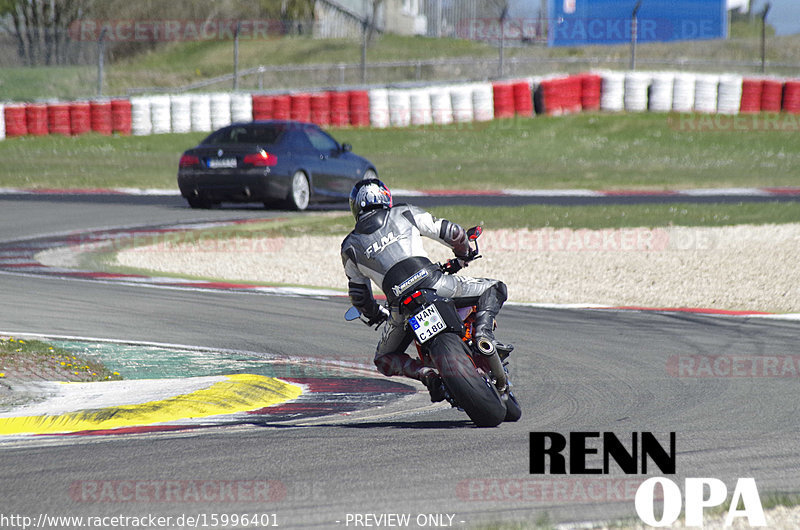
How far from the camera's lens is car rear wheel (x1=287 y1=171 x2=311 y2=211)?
17.0 meters

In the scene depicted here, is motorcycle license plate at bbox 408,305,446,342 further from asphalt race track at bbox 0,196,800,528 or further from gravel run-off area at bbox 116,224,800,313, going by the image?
gravel run-off area at bbox 116,224,800,313

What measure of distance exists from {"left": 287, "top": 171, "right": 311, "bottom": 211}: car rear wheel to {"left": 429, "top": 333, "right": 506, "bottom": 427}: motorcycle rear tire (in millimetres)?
11562

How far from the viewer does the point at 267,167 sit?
1667 centimetres

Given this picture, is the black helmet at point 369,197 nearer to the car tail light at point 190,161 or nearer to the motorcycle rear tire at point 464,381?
the motorcycle rear tire at point 464,381

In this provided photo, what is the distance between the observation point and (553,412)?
6.00 metres

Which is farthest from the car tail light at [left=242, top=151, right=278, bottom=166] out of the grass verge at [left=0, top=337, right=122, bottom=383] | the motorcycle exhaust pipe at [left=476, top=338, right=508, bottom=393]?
the motorcycle exhaust pipe at [left=476, top=338, right=508, bottom=393]

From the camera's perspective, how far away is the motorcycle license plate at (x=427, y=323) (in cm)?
560

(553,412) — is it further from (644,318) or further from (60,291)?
(60,291)

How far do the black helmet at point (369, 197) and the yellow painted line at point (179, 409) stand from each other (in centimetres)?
120

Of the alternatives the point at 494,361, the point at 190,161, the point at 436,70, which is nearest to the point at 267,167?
the point at 190,161

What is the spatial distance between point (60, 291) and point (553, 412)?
5.95 meters

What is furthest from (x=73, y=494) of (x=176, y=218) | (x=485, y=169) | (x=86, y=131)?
(x=86, y=131)

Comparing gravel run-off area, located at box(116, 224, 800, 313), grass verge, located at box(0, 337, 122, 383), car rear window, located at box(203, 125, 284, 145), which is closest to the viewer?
grass verge, located at box(0, 337, 122, 383)

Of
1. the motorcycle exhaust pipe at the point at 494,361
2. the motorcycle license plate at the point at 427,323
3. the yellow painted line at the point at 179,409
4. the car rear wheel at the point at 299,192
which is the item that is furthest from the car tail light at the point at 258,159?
the motorcycle license plate at the point at 427,323
